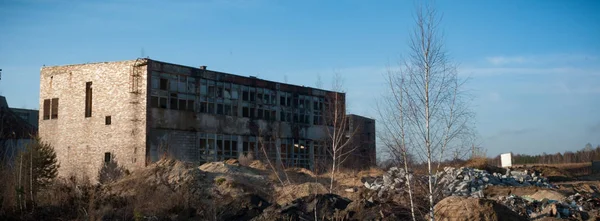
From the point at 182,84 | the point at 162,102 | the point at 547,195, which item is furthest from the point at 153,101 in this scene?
the point at 547,195

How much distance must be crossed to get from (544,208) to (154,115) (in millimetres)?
25022

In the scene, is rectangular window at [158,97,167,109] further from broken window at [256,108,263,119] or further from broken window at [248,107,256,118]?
broken window at [256,108,263,119]

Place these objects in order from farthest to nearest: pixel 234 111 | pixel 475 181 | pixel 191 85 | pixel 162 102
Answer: pixel 234 111, pixel 191 85, pixel 162 102, pixel 475 181

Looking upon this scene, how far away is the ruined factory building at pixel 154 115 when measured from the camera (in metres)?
37.9

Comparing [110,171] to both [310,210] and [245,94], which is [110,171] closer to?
[245,94]

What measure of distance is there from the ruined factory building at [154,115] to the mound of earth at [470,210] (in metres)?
19.9

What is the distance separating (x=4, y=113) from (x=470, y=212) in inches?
1900

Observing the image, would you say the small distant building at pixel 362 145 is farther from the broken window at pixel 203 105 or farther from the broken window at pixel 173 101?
the broken window at pixel 173 101

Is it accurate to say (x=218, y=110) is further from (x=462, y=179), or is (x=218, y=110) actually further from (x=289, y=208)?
(x=289, y=208)

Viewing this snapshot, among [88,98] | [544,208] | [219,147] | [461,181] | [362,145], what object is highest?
[88,98]

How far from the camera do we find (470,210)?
Answer: 14758 mm

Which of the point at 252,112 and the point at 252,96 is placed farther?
the point at 252,96

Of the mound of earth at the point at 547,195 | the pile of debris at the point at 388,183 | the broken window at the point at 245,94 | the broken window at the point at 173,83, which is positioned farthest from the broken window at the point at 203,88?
the mound of earth at the point at 547,195

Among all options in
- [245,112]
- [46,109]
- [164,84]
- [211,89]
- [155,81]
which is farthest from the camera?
[245,112]
